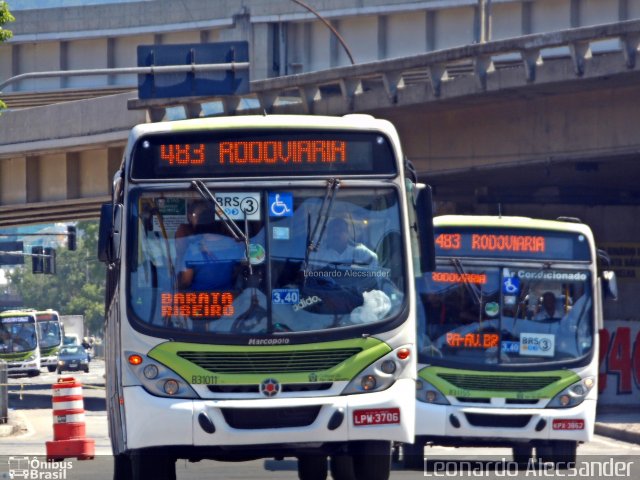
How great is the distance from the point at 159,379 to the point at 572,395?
6929 millimetres

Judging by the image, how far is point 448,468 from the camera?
1608cm

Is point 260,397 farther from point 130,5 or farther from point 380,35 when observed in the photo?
point 130,5

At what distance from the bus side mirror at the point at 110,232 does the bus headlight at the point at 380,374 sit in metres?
2.06

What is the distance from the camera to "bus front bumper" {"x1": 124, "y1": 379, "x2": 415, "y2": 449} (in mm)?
10133

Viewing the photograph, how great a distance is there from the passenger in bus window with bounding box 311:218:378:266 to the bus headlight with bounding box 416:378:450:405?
549 cm

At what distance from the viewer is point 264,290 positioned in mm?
10477

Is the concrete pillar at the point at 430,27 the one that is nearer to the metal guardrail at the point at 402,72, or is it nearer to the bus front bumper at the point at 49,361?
the metal guardrail at the point at 402,72

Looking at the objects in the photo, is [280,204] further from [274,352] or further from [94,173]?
[94,173]

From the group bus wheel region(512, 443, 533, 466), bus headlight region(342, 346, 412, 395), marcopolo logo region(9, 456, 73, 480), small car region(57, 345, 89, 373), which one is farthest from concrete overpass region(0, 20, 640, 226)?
small car region(57, 345, 89, 373)

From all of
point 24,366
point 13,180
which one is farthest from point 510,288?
point 24,366

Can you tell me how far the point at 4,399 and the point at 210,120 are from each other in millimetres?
16284

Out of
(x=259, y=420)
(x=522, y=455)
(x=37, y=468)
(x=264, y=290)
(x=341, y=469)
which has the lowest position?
(x=522, y=455)

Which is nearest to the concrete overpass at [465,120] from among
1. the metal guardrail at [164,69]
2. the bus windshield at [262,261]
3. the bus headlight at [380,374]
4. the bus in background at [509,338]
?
the metal guardrail at [164,69]

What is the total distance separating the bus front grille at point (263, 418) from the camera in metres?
10.2
